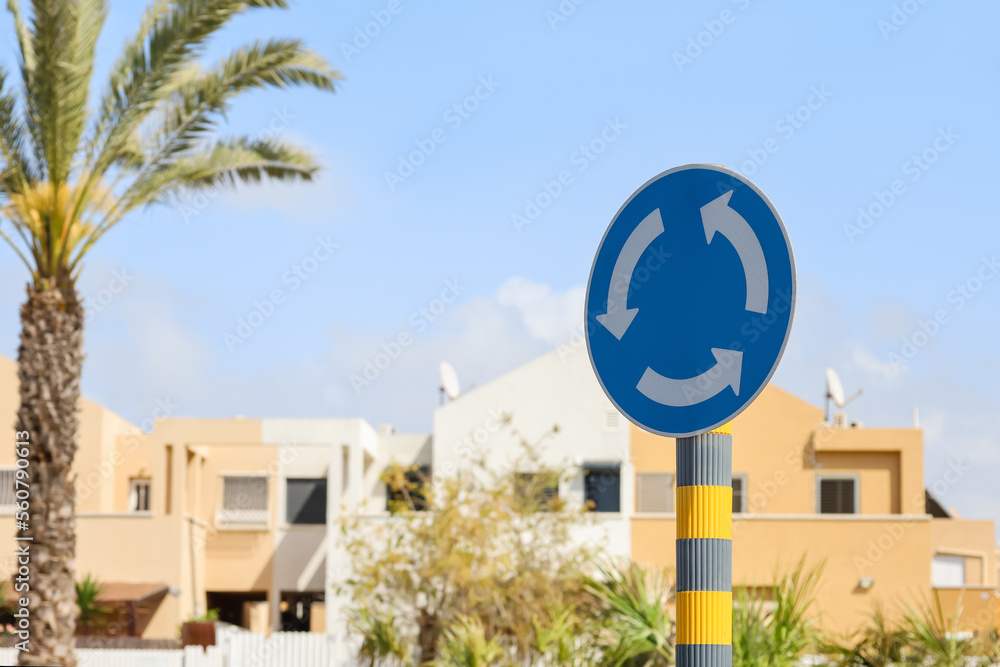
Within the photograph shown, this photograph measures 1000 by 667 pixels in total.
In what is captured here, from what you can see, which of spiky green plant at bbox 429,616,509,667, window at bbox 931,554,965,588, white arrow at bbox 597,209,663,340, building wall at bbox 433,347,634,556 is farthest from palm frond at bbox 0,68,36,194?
window at bbox 931,554,965,588

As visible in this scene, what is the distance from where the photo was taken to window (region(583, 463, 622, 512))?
1178 inches

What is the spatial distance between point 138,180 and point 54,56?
216 centimetres

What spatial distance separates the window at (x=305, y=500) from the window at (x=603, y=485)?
8371mm

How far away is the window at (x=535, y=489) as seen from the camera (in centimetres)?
2342

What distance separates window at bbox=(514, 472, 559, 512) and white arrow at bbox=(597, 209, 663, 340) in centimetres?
1986

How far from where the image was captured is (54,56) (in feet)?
43.5

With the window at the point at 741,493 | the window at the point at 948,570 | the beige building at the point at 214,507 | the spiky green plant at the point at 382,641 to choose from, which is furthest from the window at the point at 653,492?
the spiky green plant at the point at 382,641

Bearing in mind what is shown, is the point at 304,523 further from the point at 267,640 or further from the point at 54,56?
the point at 54,56

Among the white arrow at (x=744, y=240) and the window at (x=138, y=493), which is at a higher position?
the white arrow at (x=744, y=240)

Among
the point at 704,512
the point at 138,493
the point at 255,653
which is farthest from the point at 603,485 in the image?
the point at 704,512

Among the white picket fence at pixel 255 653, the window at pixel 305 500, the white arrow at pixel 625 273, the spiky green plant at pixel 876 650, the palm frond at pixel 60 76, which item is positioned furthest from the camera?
the window at pixel 305 500

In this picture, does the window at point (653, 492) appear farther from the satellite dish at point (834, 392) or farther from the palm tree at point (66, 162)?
the palm tree at point (66, 162)

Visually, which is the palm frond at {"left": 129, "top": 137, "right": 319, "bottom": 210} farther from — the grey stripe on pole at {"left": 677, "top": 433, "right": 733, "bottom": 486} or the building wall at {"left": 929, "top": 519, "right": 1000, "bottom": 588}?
the building wall at {"left": 929, "top": 519, "right": 1000, "bottom": 588}

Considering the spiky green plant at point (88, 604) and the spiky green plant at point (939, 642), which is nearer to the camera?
the spiky green plant at point (939, 642)
